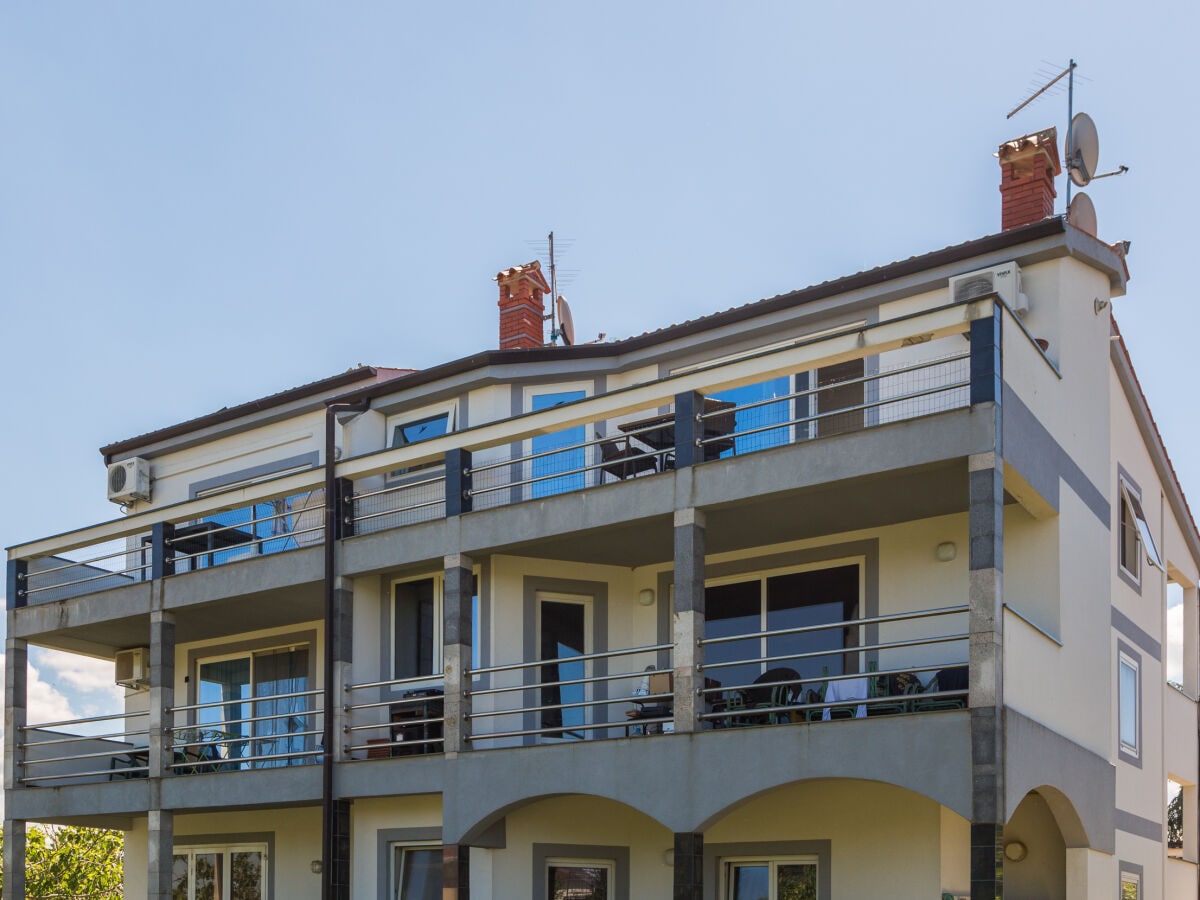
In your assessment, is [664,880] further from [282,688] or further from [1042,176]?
[1042,176]

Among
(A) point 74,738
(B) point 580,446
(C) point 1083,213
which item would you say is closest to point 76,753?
(A) point 74,738

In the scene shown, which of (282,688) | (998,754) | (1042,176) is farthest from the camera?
(282,688)

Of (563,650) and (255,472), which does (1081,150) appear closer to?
(563,650)

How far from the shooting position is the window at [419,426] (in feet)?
65.1

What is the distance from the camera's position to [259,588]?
18.8 meters

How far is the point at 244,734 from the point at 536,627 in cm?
596

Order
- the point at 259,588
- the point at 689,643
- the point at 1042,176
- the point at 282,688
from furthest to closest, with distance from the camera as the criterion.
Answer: the point at 282,688
the point at 259,588
the point at 1042,176
the point at 689,643

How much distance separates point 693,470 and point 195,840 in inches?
437

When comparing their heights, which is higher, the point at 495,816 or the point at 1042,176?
the point at 1042,176

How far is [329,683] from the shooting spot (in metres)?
17.8

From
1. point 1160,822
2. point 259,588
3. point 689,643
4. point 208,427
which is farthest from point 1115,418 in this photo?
point 208,427

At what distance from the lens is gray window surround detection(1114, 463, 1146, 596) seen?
17.8 meters

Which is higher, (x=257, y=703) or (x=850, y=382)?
(x=850, y=382)

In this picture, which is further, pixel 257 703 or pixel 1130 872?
pixel 257 703
